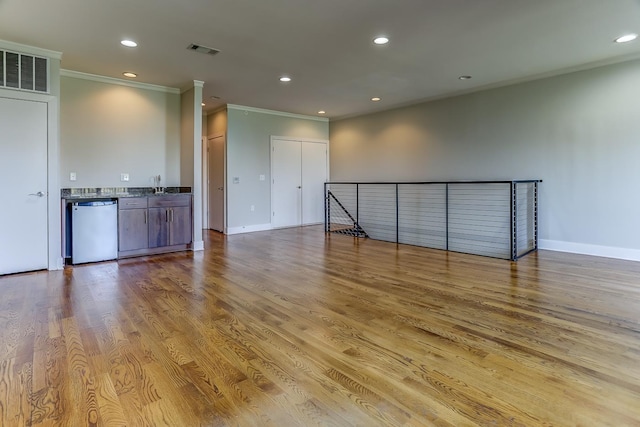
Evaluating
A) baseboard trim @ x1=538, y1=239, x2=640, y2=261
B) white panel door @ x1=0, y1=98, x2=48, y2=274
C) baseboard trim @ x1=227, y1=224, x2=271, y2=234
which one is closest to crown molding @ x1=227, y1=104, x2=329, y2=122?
baseboard trim @ x1=227, y1=224, x2=271, y2=234

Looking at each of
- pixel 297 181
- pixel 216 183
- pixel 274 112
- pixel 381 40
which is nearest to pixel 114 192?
pixel 216 183

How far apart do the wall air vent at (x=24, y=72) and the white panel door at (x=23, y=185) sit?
188mm

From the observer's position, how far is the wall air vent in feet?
13.5

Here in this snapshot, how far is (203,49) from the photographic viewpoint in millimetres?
4258

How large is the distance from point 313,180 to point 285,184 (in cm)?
86

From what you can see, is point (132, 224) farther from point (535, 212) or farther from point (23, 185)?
point (535, 212)

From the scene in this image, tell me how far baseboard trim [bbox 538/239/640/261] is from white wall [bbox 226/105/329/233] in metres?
5.36

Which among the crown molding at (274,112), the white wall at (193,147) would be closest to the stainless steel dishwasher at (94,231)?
the white wall at (193,147)

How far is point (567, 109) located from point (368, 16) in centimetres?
366

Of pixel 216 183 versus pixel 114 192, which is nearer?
pixel 114 192

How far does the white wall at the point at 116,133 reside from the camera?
5.09m

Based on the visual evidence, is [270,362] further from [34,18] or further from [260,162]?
[260,162]

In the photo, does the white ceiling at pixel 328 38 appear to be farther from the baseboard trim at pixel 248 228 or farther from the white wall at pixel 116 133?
the baseboard trim at pixel 248 228

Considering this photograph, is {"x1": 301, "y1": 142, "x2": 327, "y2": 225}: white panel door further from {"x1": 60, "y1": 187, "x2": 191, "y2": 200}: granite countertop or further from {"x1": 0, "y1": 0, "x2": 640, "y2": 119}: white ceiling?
{"x1": 60, "y1": 187, "x2": 191, "y2": 200}: granite countertop
